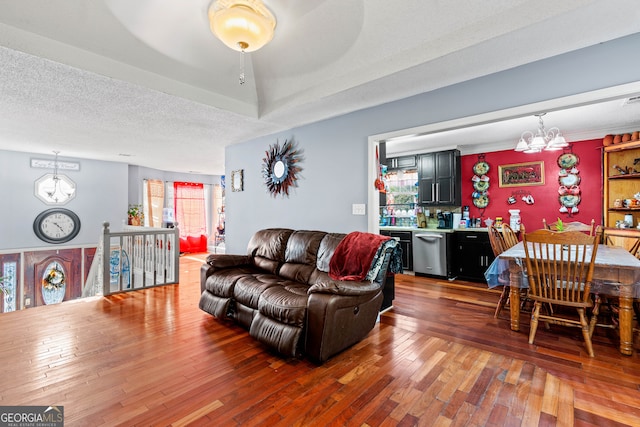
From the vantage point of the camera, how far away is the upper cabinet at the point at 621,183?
3.97m

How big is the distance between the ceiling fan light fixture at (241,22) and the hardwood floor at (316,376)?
2.42 m

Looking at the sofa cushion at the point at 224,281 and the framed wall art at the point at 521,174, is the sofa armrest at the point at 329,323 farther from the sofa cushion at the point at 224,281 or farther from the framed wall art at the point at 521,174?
the framed wall art at the point at 521,174

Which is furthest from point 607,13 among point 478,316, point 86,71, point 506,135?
point 86,71

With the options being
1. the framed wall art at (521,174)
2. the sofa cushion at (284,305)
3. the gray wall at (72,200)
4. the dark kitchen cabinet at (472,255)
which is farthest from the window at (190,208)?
the framed wall art at (521,174)

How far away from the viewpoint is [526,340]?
103 inches

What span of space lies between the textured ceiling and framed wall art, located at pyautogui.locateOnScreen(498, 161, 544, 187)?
3221mm

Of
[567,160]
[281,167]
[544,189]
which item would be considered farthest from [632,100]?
[281,167]

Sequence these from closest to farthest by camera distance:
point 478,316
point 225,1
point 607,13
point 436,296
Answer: point 607,13, point 225,1, point 478,316, point 436,296

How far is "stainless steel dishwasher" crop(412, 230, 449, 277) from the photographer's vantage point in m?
4.99

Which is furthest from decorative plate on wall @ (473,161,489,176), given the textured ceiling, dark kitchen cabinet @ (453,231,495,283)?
the textured ceiling

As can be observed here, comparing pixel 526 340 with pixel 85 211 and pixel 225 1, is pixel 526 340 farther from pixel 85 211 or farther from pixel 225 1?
pixel 85 211

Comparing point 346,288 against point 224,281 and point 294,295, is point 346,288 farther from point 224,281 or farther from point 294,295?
point 224,281

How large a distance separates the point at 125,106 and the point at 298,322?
10.4 feet

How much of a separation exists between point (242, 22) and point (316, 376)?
2.53 meters
